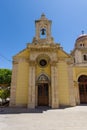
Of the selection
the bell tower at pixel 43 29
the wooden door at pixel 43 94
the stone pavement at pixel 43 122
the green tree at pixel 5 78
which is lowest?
the stone pavement at pixel 43 122

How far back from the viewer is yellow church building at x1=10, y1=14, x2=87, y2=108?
50.7ft

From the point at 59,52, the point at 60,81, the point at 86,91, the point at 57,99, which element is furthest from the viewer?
the point at 86,91

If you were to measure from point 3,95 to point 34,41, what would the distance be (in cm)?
848

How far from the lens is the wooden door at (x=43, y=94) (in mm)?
15978

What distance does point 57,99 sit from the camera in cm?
1503

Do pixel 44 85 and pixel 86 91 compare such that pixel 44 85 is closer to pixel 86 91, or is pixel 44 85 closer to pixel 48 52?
pixel 48 52

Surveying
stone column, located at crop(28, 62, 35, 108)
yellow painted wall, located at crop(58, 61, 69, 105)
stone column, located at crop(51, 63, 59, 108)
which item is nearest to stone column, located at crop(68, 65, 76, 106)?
yellow painted wall, located at crop(58, 61, 69, 105)

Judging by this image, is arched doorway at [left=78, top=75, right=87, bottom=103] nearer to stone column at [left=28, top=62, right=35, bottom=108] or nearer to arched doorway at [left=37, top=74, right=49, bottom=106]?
arched doorway at [left=37, top=74, right=49, bottom=106]

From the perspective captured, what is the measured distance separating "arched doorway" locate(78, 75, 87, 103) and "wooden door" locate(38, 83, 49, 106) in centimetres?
609

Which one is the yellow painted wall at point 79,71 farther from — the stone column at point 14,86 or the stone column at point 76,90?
the stone column at point 14,86

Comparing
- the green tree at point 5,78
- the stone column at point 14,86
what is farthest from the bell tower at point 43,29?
the green tree at point 5,78

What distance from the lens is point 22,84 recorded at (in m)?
16.1

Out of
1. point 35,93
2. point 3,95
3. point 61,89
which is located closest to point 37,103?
point 35,93

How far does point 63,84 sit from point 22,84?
507 cm
